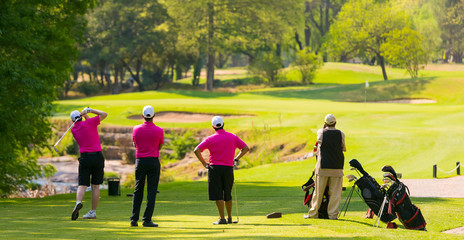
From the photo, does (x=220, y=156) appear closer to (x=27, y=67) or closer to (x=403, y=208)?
(x=403, y=208)

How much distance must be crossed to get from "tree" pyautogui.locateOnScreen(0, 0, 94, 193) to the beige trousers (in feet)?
41.5

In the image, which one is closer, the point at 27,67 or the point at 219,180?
the point at 219,180

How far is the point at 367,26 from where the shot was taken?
87.4m

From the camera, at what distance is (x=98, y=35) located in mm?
81938

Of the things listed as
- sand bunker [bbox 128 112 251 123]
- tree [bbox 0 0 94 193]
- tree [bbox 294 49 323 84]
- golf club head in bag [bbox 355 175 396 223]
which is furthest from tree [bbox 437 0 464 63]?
golf club head in bag [bbox 355 175 396 223]

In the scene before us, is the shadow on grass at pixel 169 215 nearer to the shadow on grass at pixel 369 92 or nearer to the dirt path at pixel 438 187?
the dirt path at pixel 438 187

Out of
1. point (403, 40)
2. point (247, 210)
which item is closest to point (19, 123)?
point (247, 210)

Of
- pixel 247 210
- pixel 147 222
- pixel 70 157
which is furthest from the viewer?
pixel 70 157

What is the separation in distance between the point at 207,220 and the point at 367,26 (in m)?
75.4

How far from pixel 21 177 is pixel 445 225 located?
58.7ft

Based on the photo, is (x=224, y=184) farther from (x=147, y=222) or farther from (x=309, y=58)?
(x=309, y=58)

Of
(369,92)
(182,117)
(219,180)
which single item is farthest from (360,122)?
(219,180)

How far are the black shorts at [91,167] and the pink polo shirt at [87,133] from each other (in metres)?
0.13

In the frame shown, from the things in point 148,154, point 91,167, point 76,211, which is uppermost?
point 148,154
